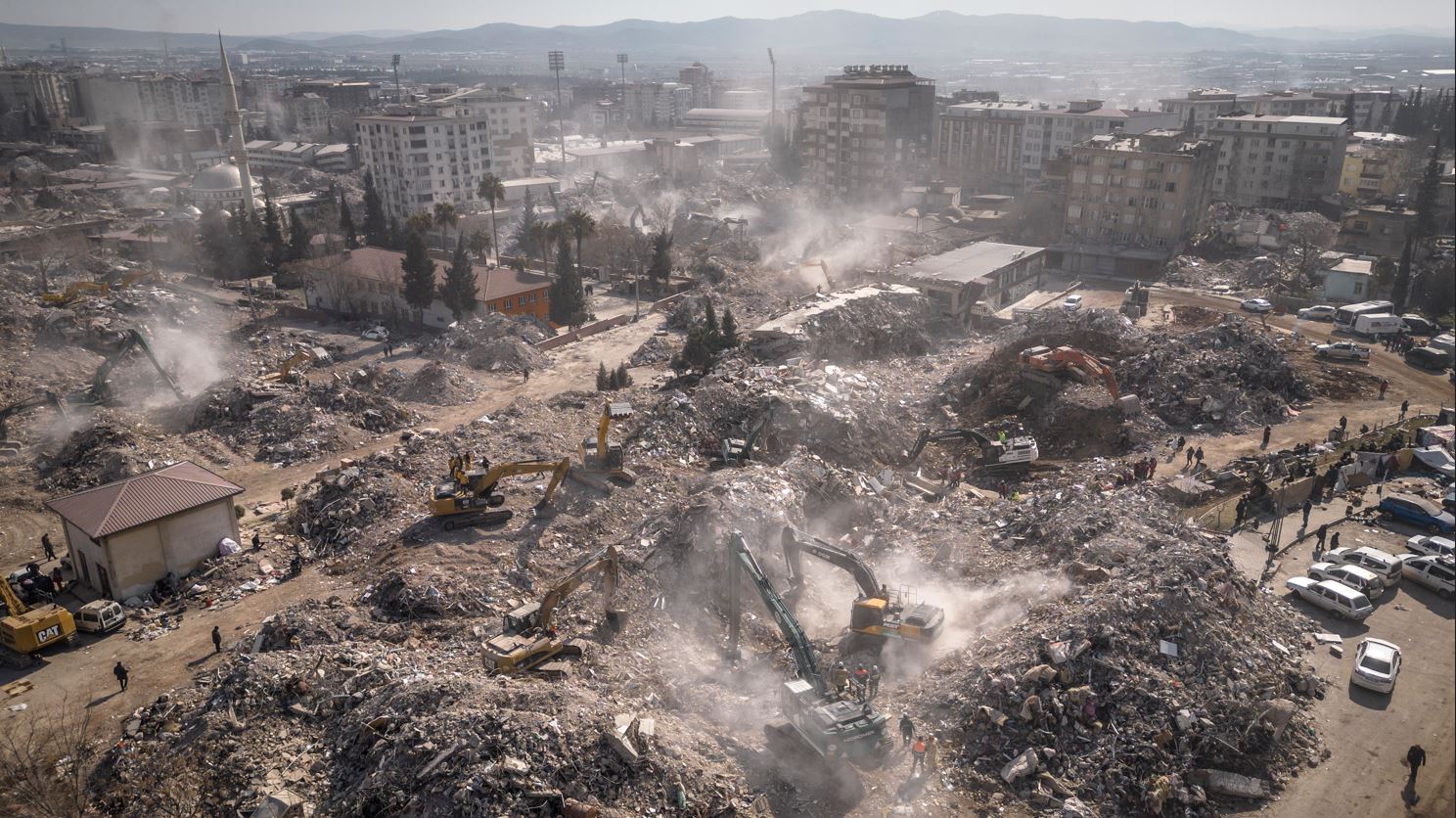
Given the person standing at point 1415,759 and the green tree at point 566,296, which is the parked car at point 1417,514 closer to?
the person standing at point 1415,759

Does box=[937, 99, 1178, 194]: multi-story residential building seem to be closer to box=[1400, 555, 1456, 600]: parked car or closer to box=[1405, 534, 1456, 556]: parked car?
box=[1405, 534, 1456, 556]: parked car

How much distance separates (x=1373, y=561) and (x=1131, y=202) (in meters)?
32.5

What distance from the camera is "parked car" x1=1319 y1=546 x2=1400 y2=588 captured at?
17047 mm

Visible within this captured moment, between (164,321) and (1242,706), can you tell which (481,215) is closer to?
(164,321)

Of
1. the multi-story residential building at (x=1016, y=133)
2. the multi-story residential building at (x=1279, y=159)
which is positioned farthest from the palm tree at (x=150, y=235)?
the multi-story residential building at (x=1279, y=159)

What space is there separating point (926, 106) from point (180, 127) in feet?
236

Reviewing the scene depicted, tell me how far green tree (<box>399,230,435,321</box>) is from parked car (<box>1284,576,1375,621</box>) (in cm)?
3193

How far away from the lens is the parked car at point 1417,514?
19.1 meters

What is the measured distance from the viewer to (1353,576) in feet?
55.2

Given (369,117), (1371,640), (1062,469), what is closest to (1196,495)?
(1062,469)

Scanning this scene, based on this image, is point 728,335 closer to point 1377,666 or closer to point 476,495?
point 476,495

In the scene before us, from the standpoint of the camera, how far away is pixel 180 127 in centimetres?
8706

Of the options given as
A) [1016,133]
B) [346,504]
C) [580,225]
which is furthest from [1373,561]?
[1016,133]

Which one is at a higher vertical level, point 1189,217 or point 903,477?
point 1189,217
